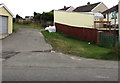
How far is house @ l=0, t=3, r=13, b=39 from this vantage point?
27.9 m

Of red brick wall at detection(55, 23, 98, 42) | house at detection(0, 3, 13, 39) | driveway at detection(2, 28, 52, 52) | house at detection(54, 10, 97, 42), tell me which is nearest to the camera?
driveway at detection(2, 28, 52, 52)

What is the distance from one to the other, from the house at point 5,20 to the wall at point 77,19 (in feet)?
38.2

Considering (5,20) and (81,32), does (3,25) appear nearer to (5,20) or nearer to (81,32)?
(5,20)

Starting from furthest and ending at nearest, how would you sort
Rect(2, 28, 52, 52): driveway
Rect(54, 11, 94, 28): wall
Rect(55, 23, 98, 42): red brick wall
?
Rect(54, 11, 94, 28): wall, Rect(55, 23, 98, 42): red brick wall, Rect(2, 28, 52, 52): driveway

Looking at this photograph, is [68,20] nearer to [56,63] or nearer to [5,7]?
[5,7]

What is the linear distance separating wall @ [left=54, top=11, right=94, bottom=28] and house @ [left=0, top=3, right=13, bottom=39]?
11.6 metres

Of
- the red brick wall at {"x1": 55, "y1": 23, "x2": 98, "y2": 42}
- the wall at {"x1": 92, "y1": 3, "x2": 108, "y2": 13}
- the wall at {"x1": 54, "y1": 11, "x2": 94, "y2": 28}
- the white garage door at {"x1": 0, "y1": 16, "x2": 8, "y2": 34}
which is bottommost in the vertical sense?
the red brick wall at {"x1": 55, "y1": 23, "x2": 98, "y2": 42}

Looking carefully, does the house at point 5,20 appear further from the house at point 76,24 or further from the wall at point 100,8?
the wall at point 100,8

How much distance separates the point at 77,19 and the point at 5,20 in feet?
43.2

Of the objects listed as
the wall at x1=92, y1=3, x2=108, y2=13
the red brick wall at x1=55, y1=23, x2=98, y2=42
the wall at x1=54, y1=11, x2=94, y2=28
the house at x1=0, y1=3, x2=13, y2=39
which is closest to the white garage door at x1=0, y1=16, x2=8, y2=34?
the house at x1=0, y1=3, x2=13, y2=39

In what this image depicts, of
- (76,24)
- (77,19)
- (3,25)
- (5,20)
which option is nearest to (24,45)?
(3,25)

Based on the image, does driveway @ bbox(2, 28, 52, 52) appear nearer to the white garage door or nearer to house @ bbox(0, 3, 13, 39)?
the white garage door

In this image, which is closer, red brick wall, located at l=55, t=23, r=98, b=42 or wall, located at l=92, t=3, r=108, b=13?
red brick wall, located at l=55, t=23, r=98, b=42

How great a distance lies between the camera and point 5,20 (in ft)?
96.6
